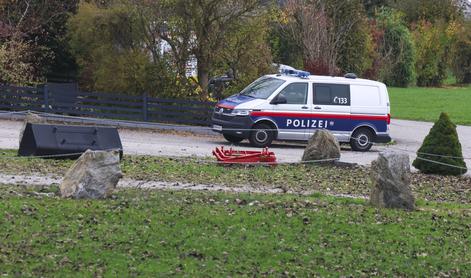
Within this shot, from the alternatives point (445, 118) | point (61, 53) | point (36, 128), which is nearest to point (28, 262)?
point (36, 128)

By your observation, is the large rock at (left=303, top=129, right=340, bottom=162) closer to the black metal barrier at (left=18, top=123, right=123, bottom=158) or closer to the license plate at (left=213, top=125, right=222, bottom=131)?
the black metal barrier at (left=18, top=123, right=123, bottom=158)

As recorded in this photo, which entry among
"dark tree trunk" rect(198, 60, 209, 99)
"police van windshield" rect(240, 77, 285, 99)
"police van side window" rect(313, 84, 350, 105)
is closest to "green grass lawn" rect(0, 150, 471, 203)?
"police van windshield" rect(240, 77, 285, 99)

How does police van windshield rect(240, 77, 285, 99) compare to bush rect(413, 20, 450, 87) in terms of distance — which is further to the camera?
bush rect(413, 20, 450, 87)

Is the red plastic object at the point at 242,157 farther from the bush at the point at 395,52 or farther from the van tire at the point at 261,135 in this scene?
the bush at the point at 395,52

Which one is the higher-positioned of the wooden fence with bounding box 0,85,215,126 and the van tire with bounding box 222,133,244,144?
the wooden fence with bounding box 0,85,215,126

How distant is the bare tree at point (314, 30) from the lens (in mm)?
38500

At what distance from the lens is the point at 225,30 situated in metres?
29.2

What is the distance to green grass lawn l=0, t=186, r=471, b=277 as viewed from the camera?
9633 mm

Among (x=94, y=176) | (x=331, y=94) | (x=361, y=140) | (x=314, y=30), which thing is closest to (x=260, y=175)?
(x=94, y=176)

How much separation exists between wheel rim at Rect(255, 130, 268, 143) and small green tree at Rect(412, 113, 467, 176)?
19.2ft

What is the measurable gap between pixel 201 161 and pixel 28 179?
501cm

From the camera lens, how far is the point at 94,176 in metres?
12.4

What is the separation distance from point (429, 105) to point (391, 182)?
3557cm

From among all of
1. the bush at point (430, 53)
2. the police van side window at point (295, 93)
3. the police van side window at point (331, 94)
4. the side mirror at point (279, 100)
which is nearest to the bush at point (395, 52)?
the bush at point (430, 53)
